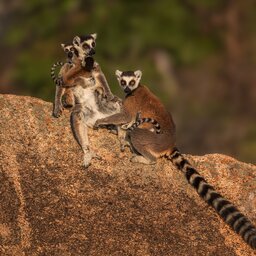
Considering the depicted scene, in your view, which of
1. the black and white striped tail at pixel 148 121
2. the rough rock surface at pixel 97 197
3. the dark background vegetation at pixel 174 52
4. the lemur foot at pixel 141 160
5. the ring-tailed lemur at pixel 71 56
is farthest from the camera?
the dark background vegetation at pixel 174 52

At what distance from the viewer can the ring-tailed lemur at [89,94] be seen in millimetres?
10578

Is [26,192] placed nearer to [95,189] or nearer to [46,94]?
[95,189]

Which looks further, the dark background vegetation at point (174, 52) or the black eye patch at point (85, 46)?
the dark background vegetation at point (174, 52)

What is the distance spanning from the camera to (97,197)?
31.9 ft

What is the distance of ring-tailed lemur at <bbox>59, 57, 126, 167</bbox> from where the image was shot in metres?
10.6

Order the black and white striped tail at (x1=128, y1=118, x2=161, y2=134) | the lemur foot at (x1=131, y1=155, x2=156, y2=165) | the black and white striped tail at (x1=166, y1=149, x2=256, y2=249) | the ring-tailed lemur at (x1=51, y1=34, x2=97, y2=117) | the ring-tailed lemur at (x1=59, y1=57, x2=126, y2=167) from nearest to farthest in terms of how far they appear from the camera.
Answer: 1. the black and white striped tail at (x1=166, y1=149, x2=256, y2=249)
2. the lemur foot at (x1=131, y1=155, x2=156, y2=165)
3. the black and white striped tail at (x1=128, y1=118, x2=161, y2=134)
4. the ring-tailed lemur at (x1=59, y1=57, x2=126, y2=167)
5. the ring-tailed lemur at (x1=51, y1=34, x2=97, y2=117)

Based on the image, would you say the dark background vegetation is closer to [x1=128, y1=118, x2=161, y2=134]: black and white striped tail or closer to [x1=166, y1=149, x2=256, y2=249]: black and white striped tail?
[x1=128, y1=118, x2=161, y2=134]: black and white striped tail

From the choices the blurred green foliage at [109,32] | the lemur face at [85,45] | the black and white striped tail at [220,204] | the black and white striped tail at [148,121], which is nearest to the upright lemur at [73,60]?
the lemur face at [85,45]

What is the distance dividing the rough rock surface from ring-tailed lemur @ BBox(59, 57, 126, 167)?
0.18 meters

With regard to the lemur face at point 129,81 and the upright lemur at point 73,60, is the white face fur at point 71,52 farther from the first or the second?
the lemur face at point 129,81

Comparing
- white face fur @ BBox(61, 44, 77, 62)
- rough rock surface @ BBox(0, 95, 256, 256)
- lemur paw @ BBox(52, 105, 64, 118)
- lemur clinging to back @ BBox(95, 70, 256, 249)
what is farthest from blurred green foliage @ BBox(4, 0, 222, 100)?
rough rock surface @ BBox(0, 95, 256, 256)

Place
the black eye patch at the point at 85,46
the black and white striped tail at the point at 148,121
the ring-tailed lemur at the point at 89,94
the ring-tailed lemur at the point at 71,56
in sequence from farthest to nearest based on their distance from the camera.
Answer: the black eye patch at the point at 85,46 → the ring-tailed lemur at the point at 71,56 → the ring-tailed lemur at the point at 89,94 → the black and white striped tail at the point at 148,121

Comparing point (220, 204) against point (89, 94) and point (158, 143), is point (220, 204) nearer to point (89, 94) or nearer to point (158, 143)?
point (158, 143)

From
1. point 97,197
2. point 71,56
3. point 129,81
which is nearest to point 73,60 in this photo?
point 71,56
